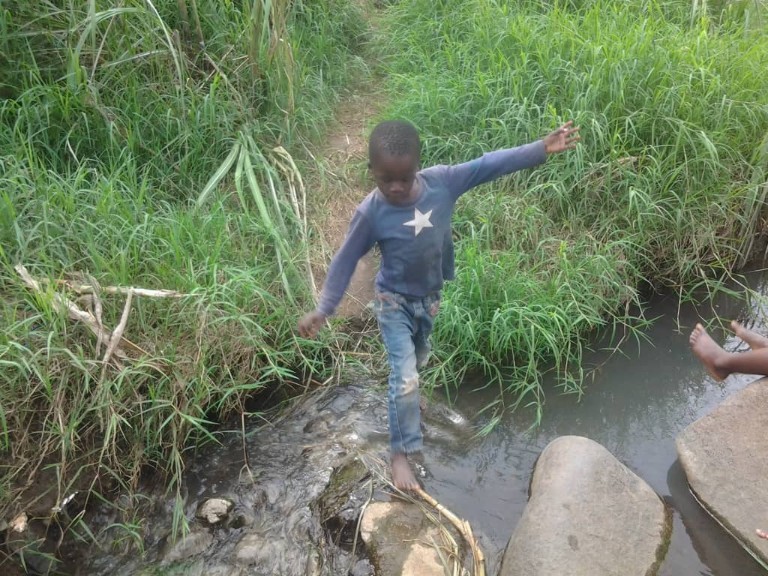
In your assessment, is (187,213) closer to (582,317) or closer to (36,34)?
(36,34)

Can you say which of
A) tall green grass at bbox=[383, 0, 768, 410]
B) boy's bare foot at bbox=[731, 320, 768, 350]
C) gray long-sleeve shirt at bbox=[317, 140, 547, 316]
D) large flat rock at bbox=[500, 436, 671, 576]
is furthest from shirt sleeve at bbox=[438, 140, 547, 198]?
boy's bare foot at bbox=[731, 320, 768, 350]

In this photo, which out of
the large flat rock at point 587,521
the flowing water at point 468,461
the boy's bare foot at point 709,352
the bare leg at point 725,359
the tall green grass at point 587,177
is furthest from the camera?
the tall green grass at point 587,177

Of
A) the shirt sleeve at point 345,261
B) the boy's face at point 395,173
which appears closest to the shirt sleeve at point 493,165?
the boy's face at point 395,173

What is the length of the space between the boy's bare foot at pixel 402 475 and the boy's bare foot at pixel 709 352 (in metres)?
1.47

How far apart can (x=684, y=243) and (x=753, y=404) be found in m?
1.27

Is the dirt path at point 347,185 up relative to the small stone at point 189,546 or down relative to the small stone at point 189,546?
up

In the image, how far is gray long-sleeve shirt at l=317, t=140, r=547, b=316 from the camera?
245cm

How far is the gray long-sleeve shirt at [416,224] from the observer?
245 cm

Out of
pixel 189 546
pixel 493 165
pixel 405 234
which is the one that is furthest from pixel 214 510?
pixel 493 165

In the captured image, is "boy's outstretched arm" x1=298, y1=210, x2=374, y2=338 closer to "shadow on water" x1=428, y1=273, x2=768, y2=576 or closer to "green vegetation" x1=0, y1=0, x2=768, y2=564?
"green vegetation" x1=0, y1=0, x2=768, y2=564

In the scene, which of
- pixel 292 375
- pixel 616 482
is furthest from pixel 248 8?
pixel 616 482

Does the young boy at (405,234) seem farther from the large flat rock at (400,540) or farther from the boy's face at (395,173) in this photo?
the large flat rock at (400,540)

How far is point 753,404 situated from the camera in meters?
2.97

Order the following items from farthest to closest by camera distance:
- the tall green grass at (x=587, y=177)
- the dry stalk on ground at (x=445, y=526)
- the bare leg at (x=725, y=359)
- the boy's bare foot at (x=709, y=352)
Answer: the tall green grass at (x=587, y=177) < the boy's bare foot at (x=709, y=352) < the bare leg at (x=725, y=359) < the dry stalk on ground at (x=445, y=526)
